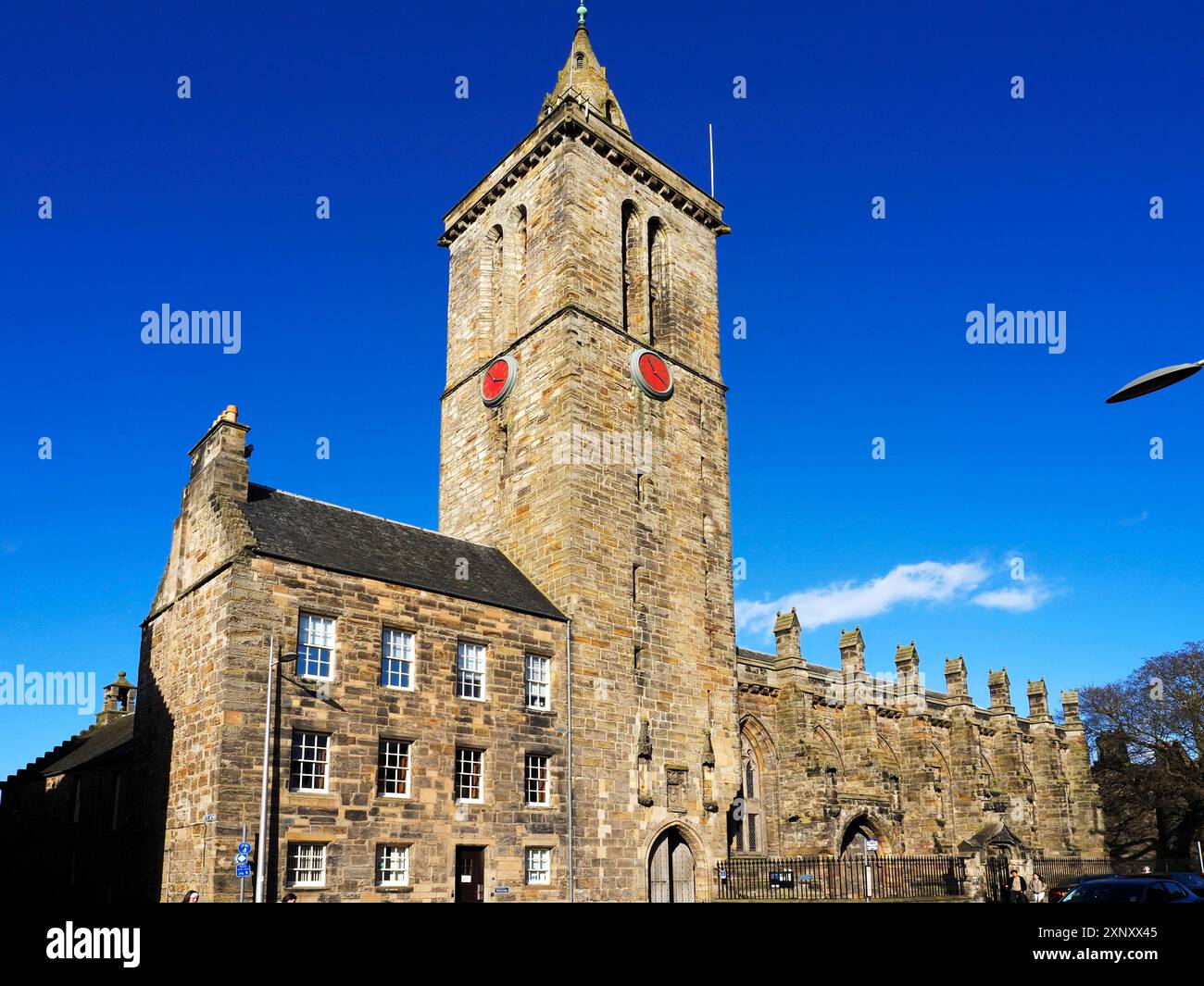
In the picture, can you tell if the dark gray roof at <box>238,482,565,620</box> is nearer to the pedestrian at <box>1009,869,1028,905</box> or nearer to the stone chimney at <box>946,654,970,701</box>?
the pedestrian at <box>1009,869,1028,905</box>

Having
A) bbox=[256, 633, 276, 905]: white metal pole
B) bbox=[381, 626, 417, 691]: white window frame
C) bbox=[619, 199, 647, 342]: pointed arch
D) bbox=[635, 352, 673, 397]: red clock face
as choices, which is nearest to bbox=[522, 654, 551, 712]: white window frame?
bbox=[381, 626, 417, 691]: white window frame

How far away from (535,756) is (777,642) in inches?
682

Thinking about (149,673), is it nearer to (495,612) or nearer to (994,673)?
(495,612)

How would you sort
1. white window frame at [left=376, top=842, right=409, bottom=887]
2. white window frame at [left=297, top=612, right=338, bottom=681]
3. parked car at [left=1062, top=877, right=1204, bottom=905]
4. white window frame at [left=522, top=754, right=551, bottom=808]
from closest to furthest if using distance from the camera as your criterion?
1. parked car at [left=1062, top=877, right=1204, bottom=905]
2. white window frame at [left=376, top=842, right=409, bottom=887]
3. white window frame at [left=297, top=612, right=338, bottom=681]
4. white window frame at [left=522, top=754, right=551, bottom=808]

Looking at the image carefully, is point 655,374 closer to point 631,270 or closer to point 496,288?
point 631,270

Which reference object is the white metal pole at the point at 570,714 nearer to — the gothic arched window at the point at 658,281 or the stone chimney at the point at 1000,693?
the gothic arched window at the point at 658,281

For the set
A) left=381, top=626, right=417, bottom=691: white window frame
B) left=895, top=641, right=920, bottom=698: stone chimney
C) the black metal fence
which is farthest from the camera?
left=895, top=641, right=920, bottom=698: stone chimney

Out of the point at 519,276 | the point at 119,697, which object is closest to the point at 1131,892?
the point at 519,276

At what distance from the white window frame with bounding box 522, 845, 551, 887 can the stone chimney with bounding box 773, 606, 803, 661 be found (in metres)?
17.4

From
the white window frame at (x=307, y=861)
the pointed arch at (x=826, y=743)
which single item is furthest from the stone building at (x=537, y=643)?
the pointed arch at (x=826, y=743)

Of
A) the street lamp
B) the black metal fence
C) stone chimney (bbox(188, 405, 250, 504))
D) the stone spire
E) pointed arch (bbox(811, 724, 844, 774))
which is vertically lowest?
the black metal fence

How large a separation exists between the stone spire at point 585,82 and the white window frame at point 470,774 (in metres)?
27.0

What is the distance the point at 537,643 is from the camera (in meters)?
29.7

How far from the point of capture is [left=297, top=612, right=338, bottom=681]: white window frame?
24.6 metres
